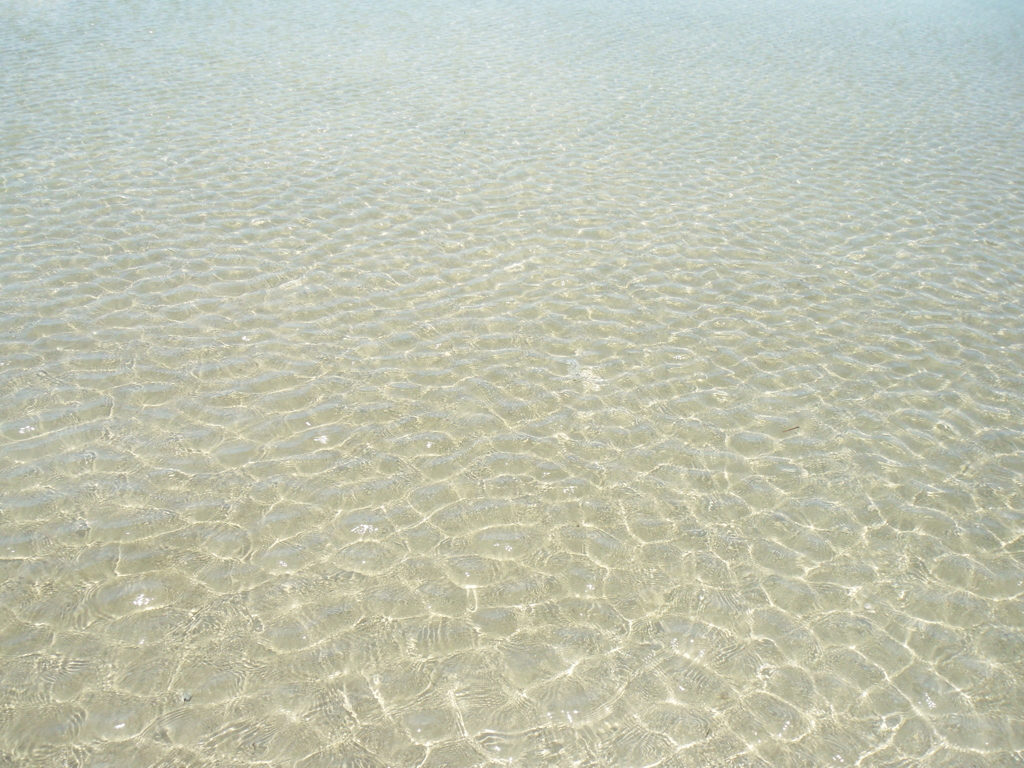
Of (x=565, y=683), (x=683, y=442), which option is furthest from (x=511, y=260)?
(x=565, y=683)

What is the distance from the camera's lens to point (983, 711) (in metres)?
5.76

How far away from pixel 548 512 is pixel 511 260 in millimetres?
5126

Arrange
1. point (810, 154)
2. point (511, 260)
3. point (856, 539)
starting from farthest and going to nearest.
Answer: point (810, 154) < point (511, 260) < point (856, 539)

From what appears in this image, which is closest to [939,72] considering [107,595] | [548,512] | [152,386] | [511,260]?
[511,260]

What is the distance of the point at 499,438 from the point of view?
809 cm

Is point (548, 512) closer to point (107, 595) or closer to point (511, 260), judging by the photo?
point (107, 595)

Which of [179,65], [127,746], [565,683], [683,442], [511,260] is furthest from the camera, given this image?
[179,65]

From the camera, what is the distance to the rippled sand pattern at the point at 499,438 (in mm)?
5598

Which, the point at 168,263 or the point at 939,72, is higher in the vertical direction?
the point at 168,263

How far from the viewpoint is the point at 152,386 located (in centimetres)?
845

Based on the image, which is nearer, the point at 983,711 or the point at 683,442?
the point at 983,711

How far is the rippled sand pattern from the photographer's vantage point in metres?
5.60

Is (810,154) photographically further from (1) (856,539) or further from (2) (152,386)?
(2) (152,386)

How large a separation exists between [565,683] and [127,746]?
2961 mm
